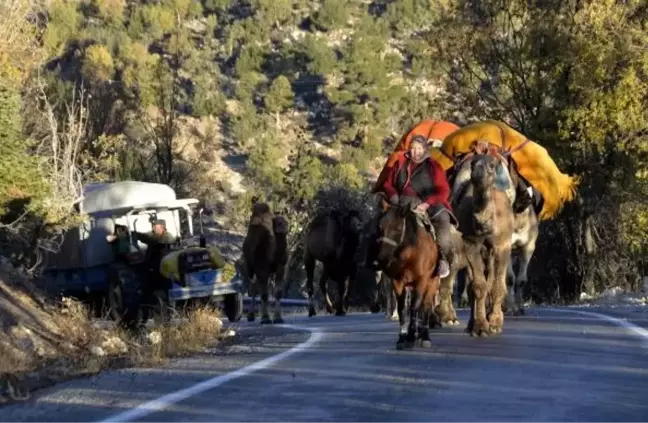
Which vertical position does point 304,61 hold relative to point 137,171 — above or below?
above

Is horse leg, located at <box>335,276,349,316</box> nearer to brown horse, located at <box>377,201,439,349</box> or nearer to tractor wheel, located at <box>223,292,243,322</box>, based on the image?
tractor wheel, located at <box>223,292,243,322</box>

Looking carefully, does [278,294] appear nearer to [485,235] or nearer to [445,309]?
[445,309]

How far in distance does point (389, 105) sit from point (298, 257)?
35828 millimetres

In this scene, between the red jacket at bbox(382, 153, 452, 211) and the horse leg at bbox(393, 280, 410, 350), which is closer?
the horse leg at bbox(393, 280, 410, 350)

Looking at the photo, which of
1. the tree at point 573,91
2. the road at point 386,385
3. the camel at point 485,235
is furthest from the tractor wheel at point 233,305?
the tree at point 573,91

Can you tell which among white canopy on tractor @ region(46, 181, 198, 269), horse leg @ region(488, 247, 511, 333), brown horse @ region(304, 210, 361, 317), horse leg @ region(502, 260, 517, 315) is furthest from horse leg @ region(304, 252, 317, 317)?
horse leg @ region(488, 247, 511, 333)

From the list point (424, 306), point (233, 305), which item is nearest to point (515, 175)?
point (424, 306)

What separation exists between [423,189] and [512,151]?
4427 mm

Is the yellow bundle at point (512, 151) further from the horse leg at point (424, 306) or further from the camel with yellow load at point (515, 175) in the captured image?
the horse leg at point (424, 306)

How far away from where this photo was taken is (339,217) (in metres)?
27.1

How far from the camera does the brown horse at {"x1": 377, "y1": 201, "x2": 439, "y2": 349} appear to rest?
1383 cm

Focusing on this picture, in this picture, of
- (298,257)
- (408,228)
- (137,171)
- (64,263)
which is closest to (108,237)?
A: (64,263)

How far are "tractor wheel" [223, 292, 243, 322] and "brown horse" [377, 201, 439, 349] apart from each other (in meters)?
11.5

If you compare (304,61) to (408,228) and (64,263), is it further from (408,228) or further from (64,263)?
(408,228)
